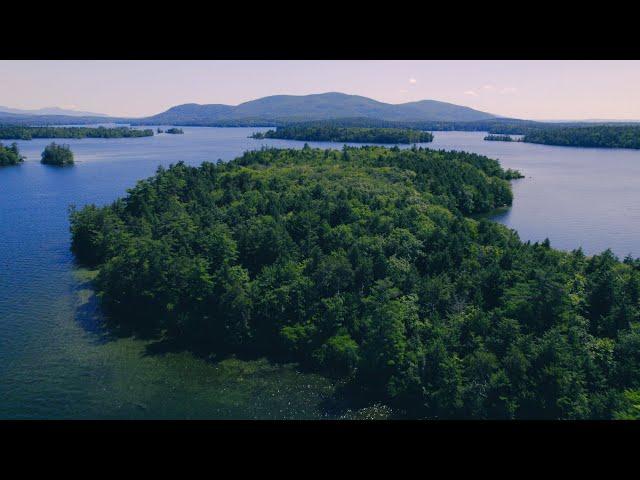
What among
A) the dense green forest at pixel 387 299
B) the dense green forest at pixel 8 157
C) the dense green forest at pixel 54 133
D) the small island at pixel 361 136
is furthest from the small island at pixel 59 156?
the small island at pixel 361 136

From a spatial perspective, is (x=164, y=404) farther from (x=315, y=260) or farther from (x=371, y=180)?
(x=371, y=180)

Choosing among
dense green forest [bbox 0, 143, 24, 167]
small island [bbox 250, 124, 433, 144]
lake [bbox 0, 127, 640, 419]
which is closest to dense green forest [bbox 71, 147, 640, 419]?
lake [bbox 0, 127, 640, 419]

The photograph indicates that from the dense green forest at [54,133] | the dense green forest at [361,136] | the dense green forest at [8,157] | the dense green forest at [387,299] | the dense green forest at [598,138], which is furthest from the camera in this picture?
the dense green forest at [54,133]

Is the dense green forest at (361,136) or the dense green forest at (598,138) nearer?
the dense green forest at (598,138)

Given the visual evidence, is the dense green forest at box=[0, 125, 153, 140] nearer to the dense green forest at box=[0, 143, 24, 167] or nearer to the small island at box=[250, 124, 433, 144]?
the dense green forest at box=[0, 143, 24, 167]

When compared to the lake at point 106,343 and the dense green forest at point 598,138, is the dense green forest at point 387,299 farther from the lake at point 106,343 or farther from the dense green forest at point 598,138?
the dense green forest at point 598,138

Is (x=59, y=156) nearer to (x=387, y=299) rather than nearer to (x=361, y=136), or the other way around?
(x=361, y=136)
